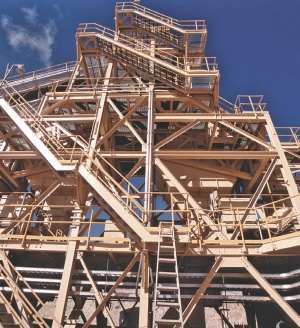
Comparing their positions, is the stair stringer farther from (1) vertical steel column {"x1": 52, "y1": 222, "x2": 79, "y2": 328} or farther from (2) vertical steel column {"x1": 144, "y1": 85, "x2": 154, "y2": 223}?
(1) vertical steel column {"x1": 52, "y1": 222, "x2": 79, "y2": 328}

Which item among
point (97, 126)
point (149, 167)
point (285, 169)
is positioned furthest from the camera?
point (97, 126)

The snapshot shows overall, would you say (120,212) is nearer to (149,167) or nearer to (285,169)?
(149,167)

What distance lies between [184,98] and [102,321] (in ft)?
31.2

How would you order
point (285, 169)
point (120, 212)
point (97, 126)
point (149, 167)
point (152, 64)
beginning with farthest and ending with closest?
1. point (152, 64)
2. point (97, 126)
3. point (285, 169)
4. point (149, 167)
5. point (120, 212)

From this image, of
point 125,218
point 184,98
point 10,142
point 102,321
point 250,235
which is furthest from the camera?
point 10,142

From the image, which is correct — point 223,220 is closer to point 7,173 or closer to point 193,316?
point 193,316

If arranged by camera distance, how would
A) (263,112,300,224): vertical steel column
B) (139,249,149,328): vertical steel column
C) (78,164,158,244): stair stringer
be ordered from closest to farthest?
(139,249,149,328): vertical steel column, (78,164,158,244): stair stringer, (263,112,300,224): vertical steel column

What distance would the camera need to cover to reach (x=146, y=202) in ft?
25.8

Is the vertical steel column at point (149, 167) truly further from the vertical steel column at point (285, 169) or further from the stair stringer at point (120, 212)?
Answer: the vertical steel column at point (285, 169)

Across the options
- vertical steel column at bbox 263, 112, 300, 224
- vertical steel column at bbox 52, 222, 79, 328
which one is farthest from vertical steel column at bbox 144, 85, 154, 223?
vertical steel column at bbox 263, 112, 300, 224

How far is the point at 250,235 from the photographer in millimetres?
11133

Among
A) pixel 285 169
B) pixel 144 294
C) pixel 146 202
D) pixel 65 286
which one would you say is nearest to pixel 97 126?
pixel 146 202

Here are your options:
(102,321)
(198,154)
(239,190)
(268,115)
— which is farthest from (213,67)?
(102,321)

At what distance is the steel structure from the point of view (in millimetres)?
7090
